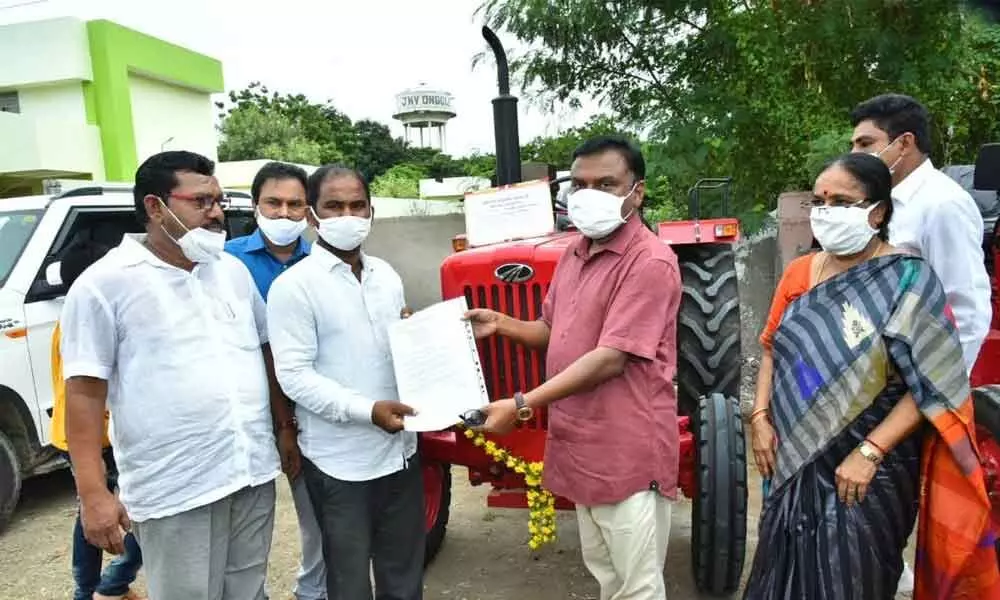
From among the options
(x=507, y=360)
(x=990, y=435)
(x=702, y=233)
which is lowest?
(x=990, y=435)

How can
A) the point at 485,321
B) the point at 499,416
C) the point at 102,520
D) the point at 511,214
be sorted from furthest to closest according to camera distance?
1. the point at 511,214
2. the point at 485,321
3. the point at 499,416
4. the point at 102,520

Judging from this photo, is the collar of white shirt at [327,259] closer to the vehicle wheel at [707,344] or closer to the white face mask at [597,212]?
the white face mask at [597,212]

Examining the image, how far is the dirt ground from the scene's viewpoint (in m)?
3.43

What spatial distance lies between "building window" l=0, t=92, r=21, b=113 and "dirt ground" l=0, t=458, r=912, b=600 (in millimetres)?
14748

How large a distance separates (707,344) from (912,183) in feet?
3.65

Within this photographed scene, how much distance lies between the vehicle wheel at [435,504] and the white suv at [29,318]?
239 cm

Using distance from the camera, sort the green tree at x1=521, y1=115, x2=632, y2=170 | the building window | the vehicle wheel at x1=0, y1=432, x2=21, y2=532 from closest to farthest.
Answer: the vehicle wheel at x1=0, y1=432, x2=21, y2=532 → the green tree at x1=521, y1=115, x2=632, y2=170 → the building window

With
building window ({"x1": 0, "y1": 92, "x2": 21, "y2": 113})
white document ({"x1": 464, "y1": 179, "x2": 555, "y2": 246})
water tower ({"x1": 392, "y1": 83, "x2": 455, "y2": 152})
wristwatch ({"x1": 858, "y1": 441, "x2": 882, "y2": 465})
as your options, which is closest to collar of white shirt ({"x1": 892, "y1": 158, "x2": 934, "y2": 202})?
wristwatch ({"x1": 858, "y1": 441, "x2": 882, "y2": 465})

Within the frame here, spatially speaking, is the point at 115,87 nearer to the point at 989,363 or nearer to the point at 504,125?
the point at 504,125

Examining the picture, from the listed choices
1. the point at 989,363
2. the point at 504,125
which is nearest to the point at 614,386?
the point at 504,125

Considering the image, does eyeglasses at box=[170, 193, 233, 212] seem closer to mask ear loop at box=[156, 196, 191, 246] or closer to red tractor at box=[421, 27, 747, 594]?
mask ear loop at box=[156, 196, 191, 246]

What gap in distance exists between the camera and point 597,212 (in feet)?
7.47

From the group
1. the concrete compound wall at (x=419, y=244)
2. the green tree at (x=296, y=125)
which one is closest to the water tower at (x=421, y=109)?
the green tree at (x=296, y=125)

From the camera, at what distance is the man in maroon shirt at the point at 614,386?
216 cm
